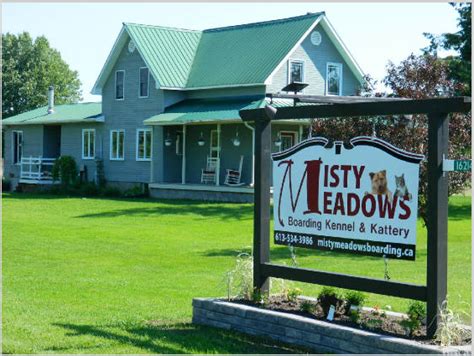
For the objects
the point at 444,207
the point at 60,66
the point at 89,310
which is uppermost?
the point at 60,66

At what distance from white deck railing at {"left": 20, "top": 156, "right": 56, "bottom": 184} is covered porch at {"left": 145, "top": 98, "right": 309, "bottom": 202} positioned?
25.8ft

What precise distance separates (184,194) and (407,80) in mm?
18069

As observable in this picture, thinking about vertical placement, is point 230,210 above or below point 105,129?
below

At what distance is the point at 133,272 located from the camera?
15109 mm

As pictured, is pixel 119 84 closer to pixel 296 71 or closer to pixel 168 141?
pixel 168 141

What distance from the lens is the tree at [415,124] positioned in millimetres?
17750

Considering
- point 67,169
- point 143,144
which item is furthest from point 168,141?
point 67,169

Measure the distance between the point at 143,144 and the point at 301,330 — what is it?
31589 millimetres

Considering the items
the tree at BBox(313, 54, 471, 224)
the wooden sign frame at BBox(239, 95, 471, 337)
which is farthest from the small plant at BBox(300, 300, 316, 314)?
the tree at BBox(313, 54, 471, 224)

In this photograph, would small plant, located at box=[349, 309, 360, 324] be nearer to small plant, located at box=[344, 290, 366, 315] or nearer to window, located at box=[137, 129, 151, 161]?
small plant, located at box=[344, 290, 366, 315]

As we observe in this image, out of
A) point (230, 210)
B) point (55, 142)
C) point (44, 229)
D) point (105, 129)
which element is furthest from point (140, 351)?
point (55, 142)

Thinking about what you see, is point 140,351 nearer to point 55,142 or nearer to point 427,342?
point 427,342

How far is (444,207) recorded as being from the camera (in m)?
8.18

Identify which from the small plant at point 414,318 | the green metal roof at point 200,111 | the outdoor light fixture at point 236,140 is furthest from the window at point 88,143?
the small plant at point 414,318
